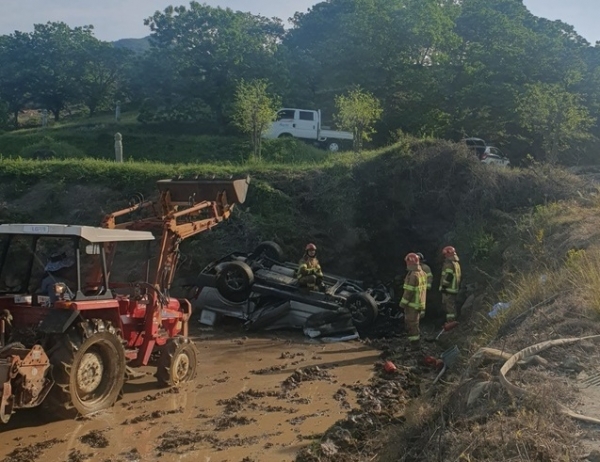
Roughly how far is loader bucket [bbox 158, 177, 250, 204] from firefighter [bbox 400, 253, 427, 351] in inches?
139

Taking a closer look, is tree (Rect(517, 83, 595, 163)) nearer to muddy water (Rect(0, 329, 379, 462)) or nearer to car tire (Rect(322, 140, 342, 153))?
car tire (Rect(322, 140, 342, 153))

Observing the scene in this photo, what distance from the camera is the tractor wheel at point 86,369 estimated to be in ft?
24.5

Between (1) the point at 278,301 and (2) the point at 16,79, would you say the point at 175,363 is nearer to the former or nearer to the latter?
(1) the point at 278,301

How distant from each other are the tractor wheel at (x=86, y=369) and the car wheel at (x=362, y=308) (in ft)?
20.4

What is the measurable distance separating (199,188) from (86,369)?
446cm

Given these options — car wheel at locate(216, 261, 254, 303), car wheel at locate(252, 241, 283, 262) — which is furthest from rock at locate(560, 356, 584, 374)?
car wheel at locate(252, 241, 283, 262)

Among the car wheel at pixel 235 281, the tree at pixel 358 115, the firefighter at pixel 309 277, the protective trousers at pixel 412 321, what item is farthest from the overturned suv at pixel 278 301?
the tree at pixel 358 115

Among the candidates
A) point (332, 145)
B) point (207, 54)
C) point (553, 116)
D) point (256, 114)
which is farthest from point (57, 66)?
point (553, 116)

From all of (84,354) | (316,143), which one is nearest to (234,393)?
(84,354)

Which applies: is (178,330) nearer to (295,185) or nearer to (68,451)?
(68,451)

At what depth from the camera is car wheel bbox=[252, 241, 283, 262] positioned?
52.1ft

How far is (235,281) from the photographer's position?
14094mm

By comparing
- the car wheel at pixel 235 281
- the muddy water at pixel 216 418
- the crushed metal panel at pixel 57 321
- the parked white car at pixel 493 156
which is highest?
the parked white car at pixel 493 156

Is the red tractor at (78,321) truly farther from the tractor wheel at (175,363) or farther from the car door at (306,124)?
the car door at (306,124)
